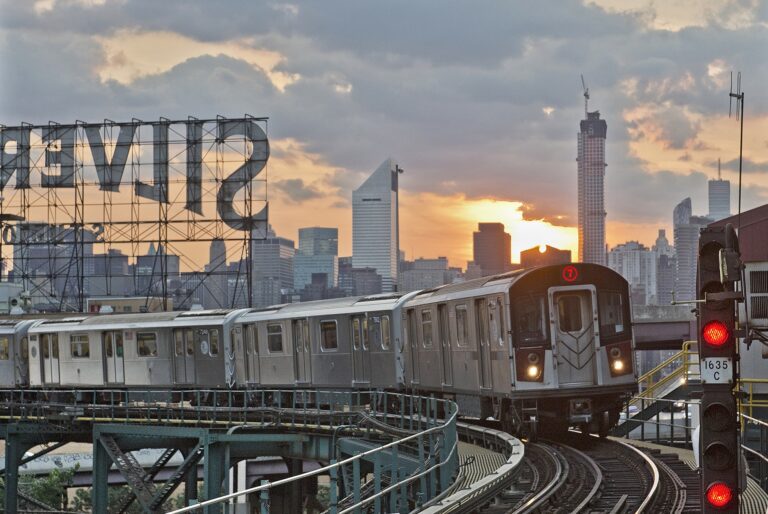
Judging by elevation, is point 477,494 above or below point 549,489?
above

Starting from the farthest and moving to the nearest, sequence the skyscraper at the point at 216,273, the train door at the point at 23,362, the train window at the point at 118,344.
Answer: the skyscraper at the point at 216,273 → the train door at the point at 23,362 → the train window at the point at 118,344

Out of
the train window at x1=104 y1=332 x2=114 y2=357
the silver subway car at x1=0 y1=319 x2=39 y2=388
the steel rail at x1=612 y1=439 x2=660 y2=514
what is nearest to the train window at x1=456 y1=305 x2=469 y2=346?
the steel rail at x1=612 y1=439 x2=660 y2=514

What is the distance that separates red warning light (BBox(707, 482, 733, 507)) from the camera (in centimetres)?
939

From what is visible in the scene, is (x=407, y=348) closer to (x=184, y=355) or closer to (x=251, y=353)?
(x=251, y=353)

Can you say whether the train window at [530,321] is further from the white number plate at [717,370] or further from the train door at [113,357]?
the train door at [113,357]

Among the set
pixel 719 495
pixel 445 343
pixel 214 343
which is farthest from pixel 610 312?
pixel 214 343

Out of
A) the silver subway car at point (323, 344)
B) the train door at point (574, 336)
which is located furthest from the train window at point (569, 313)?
the silver subway car at point (323, 344)

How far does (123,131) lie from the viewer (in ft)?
221

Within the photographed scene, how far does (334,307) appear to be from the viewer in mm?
33562

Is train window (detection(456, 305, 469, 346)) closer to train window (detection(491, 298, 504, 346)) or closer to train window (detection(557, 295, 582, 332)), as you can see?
train window (detection(491, 298, 504, 346))

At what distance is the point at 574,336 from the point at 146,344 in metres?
22.4

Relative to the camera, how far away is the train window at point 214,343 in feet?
130

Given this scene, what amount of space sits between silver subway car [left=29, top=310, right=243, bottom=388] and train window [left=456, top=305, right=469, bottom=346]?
Result: 1435 cm

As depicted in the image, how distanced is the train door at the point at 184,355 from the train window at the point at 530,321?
19.8 m
